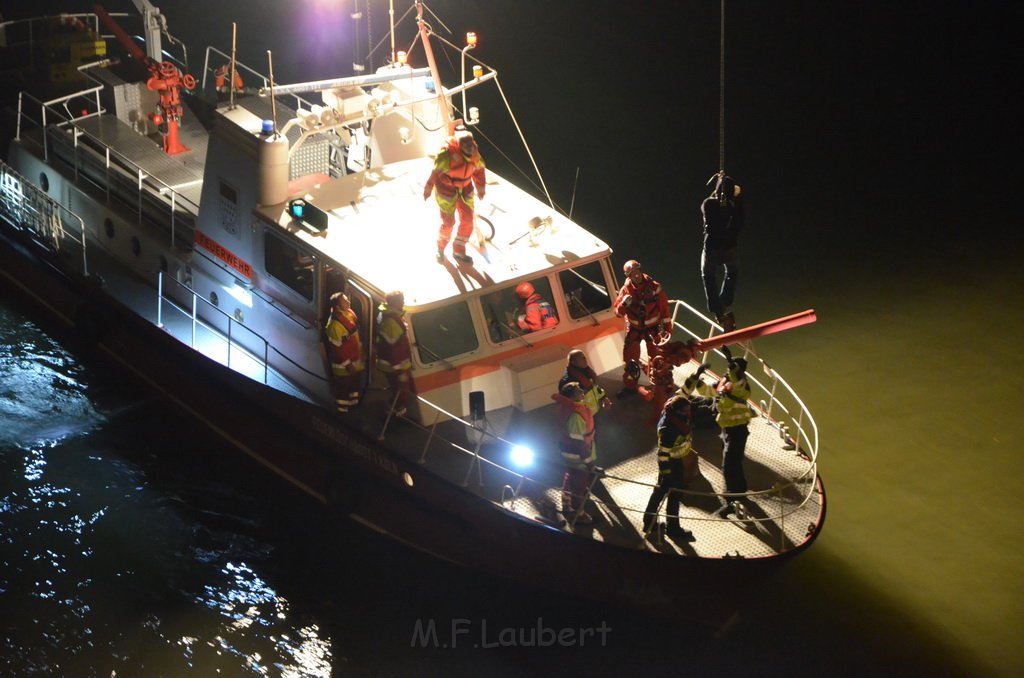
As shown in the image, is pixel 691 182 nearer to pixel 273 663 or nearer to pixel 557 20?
pixel 557 20

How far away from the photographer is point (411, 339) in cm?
1051

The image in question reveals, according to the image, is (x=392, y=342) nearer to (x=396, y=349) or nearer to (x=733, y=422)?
(x=396, y=349)

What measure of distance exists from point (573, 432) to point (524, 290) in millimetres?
1801

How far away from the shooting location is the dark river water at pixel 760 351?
10391mm

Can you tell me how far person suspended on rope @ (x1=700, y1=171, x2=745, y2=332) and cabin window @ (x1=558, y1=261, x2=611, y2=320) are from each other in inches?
46.6

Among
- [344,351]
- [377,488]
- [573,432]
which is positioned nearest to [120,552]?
[377,488]

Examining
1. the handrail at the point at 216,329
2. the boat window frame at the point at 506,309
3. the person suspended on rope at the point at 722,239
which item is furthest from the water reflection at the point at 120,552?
the person suspended on rope at the point at 722,239

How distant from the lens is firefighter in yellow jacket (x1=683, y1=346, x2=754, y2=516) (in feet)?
33.0

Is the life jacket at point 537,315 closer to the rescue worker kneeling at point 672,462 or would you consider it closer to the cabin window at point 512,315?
the cabin window at point 512,315

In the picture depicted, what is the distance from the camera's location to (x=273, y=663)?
397 inches

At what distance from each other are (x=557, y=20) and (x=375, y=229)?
11.6 meters

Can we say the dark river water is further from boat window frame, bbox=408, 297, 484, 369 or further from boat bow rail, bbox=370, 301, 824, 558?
boat window frame, bbox=408, 297, 484, 369

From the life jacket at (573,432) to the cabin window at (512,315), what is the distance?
51.4 inches

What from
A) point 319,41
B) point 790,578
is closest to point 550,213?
point 790,578
